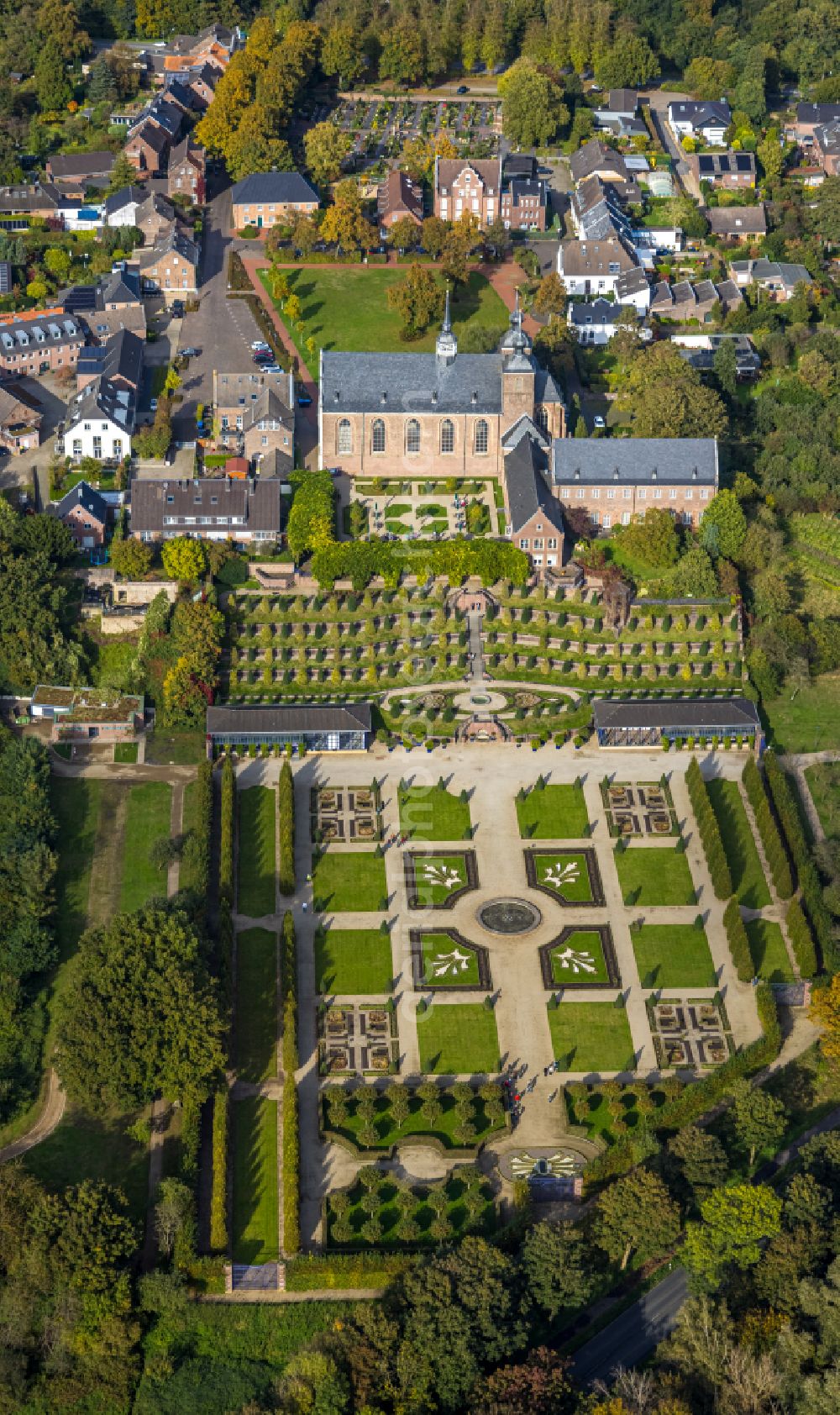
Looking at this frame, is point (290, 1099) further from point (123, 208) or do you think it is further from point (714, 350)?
point (123, 208)

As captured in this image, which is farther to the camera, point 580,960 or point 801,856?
point 801,856

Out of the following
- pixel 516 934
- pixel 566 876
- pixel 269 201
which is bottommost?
pixel 516 934

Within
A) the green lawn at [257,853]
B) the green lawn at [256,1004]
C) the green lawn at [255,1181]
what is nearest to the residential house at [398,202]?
the green lawn at [257,853]

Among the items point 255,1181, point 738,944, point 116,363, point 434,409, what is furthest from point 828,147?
point 255,1181

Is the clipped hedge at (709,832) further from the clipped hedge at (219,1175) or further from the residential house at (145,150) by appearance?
the residential house at (145,150)

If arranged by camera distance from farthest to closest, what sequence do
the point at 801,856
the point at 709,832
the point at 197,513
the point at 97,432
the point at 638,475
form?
the point at 97,432 < the point at 638,475 < the point at 197,513 < the point at 709,832 < the point at 801,856

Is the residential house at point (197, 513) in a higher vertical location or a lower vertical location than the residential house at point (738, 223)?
lower

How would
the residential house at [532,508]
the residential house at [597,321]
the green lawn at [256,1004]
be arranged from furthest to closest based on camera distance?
the residential house at [597,321], the residential house at [532,508], the green lawn at [256,1004]

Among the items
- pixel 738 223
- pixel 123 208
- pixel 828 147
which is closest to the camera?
pixel 123 208
